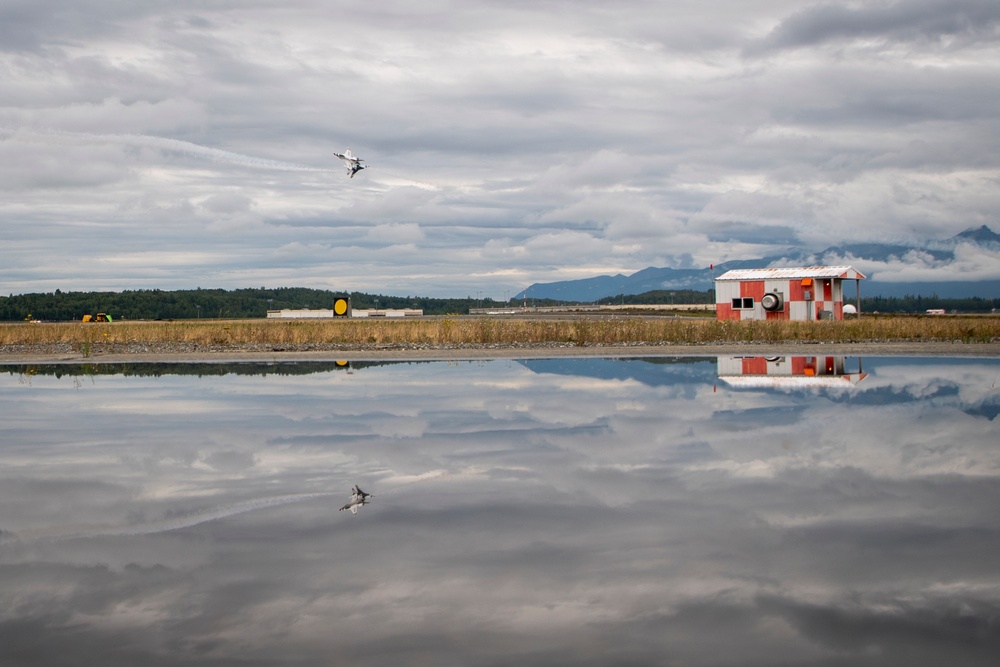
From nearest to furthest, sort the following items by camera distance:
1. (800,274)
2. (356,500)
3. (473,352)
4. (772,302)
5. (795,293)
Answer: (356,500), (473,352), (772,302), (795,293), (800,274)

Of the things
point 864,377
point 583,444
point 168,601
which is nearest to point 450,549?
point 168,601

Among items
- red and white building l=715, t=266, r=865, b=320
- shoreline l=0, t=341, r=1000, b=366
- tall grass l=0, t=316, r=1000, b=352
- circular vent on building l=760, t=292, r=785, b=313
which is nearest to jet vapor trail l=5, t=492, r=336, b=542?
shoreline l=0, t=341, r=1000, b=366

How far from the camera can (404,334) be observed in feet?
180

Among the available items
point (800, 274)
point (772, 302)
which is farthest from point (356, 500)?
point (800, 274)

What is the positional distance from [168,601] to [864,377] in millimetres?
23734

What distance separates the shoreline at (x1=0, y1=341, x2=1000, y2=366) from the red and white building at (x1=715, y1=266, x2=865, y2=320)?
19084 millimetres

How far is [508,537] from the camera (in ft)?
31.6

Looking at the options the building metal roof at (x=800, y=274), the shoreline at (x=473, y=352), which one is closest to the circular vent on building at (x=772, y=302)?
the building metal roof at (x=800, y=274)

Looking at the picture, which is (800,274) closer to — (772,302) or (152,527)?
(772,302)

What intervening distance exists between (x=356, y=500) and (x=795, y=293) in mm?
61037

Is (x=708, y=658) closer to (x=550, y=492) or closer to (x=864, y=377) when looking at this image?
(x=550, y=492)

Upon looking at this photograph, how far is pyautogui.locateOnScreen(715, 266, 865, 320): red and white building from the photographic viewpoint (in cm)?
6800

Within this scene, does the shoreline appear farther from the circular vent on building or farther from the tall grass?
the circular vent on building

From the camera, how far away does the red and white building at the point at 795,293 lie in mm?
68000
